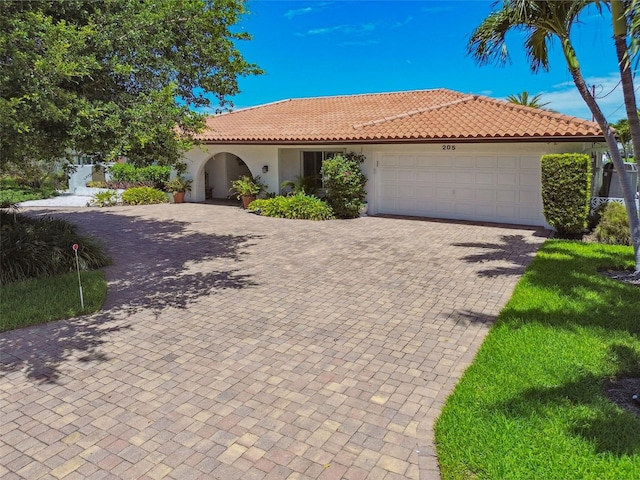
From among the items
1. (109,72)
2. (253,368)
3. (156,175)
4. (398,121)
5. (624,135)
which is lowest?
(253,368)

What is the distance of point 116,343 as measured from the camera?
6.08 m

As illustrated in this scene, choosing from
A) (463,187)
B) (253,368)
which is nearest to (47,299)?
(253,368)

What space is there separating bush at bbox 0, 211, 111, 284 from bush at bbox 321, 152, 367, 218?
329 inches

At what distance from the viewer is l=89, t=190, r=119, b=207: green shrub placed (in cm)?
2158

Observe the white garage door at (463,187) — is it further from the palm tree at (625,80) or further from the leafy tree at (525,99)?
the leafy tree at (525,99)

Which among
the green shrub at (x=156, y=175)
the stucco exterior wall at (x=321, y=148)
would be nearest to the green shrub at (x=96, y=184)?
the green shrub at (x=156, y=175)

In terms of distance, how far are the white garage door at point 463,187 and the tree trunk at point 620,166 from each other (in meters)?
5.20

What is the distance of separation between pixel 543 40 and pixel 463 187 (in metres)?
6.17

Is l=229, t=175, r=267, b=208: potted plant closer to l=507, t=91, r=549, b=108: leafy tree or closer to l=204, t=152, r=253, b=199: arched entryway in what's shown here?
l=204, t=152, r=253, b=199: arched entryway

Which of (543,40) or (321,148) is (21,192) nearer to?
(321,148)

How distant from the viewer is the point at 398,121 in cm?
1723

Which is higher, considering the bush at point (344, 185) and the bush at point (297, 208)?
the bush at point (344, 185)

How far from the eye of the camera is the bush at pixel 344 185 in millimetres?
16141

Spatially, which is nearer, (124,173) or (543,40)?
(543,40)
